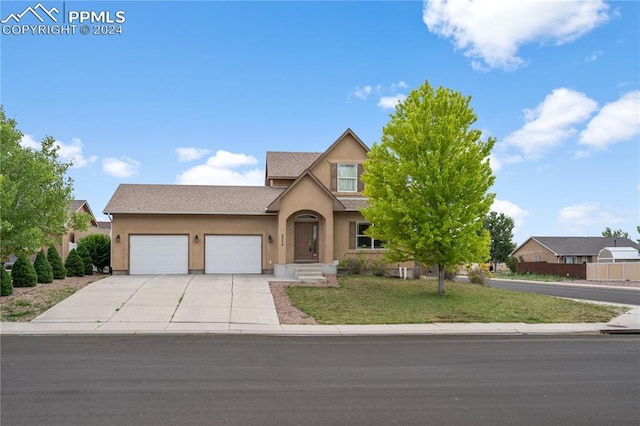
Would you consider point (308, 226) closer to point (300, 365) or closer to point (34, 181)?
point (34, 181)

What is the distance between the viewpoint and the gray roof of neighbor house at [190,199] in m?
27.2

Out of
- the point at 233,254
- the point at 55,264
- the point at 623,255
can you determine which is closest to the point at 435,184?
the point at 233,254

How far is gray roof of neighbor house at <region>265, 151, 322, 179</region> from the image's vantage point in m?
30.8

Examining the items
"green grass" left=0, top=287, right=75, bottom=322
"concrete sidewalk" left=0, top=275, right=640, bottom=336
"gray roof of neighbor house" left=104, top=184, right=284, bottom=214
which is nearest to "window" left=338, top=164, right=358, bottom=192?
"gray roof of neighbor house" left=104, top=184, right=284, bottom=214

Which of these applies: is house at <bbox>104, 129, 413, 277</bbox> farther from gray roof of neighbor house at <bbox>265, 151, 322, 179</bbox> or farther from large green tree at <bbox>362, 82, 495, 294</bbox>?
large green tree at <bbox>362, 82, 495, 294</bbox>

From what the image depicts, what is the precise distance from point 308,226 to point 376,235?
6033 millimetres

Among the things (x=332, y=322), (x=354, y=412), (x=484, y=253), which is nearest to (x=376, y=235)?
(x=484, y=253)

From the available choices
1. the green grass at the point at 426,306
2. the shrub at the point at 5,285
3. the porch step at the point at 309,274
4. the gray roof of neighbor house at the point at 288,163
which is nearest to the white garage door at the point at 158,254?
the porch step at the point at 309,274

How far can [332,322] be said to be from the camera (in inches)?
673

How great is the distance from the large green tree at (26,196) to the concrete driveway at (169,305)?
2792 millimetres

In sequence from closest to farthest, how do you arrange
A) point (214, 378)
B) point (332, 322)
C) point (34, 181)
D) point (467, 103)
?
point (214, 378), point (332, 322), point (34, 181), point (467, 103)

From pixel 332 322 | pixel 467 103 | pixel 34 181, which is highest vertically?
pixel 467 103

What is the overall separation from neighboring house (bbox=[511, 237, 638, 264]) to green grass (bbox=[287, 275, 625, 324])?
129ft

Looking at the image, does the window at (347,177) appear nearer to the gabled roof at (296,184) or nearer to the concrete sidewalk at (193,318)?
the gabled roof at (296,184)
